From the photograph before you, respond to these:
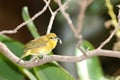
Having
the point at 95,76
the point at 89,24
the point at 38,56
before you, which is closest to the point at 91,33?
the point at 89,24

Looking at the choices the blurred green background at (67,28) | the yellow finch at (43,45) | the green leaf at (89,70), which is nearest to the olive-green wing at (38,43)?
the yellow finch at (43,45)

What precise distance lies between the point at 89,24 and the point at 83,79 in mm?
662

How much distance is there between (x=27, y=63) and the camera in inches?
28.8

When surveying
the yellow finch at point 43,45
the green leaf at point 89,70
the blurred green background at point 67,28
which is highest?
the blurred green background at point 67,28

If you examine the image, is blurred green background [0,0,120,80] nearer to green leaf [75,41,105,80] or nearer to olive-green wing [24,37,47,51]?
green leaf [75,41,105,80]

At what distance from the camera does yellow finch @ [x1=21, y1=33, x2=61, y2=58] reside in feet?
2.45

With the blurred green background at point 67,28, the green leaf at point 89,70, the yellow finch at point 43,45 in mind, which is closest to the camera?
the yellow finch at point 43,45

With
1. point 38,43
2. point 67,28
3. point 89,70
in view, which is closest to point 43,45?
point 38,43

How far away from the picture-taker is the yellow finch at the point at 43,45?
0.75 metres

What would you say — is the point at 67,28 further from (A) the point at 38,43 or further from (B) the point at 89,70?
(A) the point at 38,43

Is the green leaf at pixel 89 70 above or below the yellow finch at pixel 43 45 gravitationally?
above

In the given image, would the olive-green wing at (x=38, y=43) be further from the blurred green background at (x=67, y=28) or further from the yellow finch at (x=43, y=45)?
the blurred green background at (x=67, y=28)

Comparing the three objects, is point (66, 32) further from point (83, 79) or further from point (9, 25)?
point (83, 79)

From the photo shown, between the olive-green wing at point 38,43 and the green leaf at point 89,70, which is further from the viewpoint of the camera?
the green leaf at point 89,70
